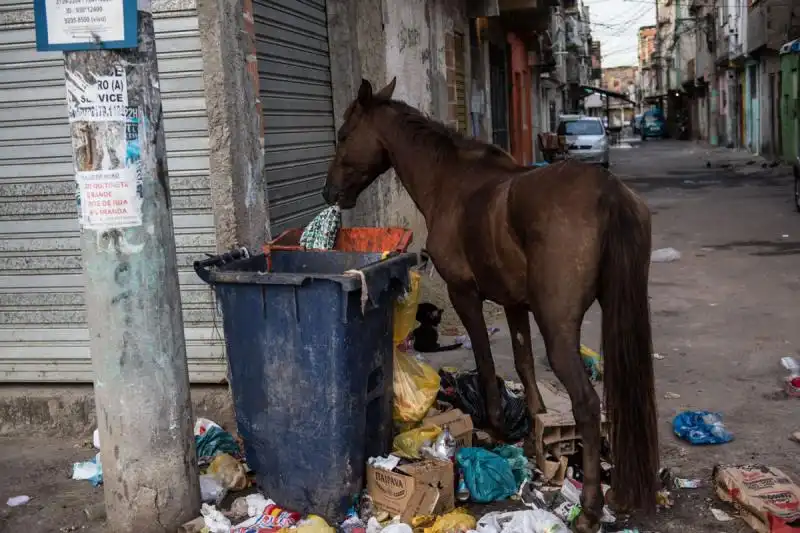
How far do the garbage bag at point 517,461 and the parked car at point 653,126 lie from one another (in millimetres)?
58453

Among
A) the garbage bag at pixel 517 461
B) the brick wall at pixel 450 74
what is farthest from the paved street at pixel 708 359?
the brick wall at pixel 450 74

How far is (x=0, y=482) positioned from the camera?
15.3 feet

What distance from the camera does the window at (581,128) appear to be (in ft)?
88.4

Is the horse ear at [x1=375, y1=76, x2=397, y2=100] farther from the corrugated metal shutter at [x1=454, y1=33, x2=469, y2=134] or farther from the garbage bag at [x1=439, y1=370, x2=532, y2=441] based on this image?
the corrugated metal shutter at [x1=454, y1=33, x2=469, y2=134]

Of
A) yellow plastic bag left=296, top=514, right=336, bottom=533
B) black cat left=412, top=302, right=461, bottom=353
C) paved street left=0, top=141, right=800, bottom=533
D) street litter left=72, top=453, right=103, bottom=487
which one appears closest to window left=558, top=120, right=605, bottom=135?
paved street left=0, top=141, right=800, bottom=533

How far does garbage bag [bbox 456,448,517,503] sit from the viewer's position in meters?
3.99

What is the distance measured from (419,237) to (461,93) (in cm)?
389

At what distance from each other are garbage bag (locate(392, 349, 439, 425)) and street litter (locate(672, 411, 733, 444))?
1.50 meters

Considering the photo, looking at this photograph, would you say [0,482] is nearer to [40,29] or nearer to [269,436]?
[269,436]

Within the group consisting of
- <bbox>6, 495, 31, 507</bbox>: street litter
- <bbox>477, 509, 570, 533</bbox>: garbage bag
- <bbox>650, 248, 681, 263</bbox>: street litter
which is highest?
<bbox>650, 248, 681, 263</bbox>: street litter

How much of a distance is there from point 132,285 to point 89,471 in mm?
1546

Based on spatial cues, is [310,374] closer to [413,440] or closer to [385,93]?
[413,440]

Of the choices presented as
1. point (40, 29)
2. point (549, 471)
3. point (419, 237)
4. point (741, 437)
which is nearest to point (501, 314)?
point (419, 237)

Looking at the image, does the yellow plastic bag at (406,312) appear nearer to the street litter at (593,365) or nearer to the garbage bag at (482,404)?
the garbage bag at (482,404)
